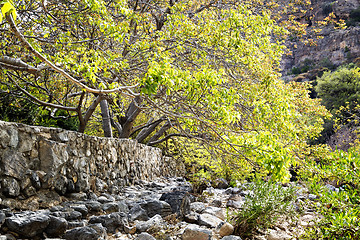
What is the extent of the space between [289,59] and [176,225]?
5677 centimetres

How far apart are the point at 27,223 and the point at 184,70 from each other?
443 cm

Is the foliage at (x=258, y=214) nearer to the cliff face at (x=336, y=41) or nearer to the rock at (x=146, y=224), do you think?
the rock at (x=146, y=224)

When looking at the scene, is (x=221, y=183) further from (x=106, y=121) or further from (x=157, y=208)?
(x=157, y=208)

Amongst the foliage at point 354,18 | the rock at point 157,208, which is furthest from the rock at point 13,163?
the foliage at point 354,18

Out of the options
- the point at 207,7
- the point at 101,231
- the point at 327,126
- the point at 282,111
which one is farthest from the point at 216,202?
the point at 327,126

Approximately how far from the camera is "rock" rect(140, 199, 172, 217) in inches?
178

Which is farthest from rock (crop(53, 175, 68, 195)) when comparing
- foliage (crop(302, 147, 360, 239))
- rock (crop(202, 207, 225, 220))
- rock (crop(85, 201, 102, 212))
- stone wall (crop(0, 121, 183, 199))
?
foliage (crop(302, 147, 360, 239))

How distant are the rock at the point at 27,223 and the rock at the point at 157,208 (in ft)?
6.05

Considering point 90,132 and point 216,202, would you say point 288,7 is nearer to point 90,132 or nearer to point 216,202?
point 216,202

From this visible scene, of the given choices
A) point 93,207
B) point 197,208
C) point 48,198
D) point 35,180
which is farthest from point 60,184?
point 197,208

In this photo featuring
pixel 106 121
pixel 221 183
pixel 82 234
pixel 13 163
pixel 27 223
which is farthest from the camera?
pixel 221 183

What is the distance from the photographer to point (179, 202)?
493 cm

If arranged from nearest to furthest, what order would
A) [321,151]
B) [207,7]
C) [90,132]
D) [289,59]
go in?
[321,151] → [207,7] → [90,132] → [289,59]

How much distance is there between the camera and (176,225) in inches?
166
